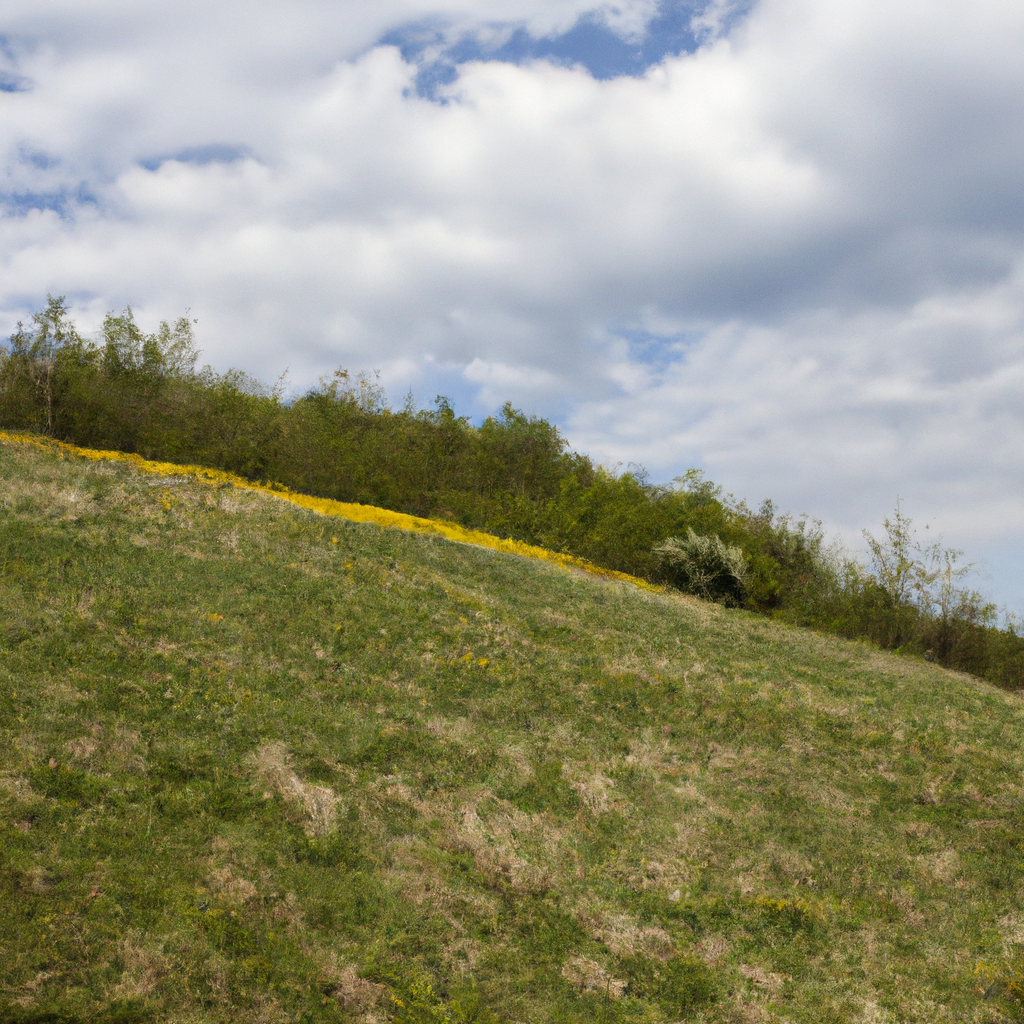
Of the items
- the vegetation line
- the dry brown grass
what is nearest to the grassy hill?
the dry brown grass

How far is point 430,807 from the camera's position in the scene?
1227cm

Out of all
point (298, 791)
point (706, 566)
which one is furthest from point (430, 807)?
point (706, 566)

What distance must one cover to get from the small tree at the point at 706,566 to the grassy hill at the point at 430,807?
560 inches

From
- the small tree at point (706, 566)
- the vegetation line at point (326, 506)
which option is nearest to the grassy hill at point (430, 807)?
the vegetation line at point (326, 506)

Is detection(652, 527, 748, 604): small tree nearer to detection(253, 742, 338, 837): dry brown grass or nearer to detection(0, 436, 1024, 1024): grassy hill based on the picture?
detection(0, 436, 1024, 1024): grassy hill

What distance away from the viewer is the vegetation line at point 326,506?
25422mm

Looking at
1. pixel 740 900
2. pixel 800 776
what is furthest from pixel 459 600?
pixel 740 900

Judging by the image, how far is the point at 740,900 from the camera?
1130 cm

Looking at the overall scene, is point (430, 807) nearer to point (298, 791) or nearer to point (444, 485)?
point (298, 791)

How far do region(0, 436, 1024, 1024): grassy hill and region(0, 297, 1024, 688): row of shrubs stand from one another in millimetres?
12120

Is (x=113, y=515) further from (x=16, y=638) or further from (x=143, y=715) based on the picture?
(x=143, y=715)

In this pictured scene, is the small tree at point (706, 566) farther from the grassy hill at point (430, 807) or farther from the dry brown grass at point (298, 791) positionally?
the dry brown grass at point (298, 791)

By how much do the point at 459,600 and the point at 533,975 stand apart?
481 inches

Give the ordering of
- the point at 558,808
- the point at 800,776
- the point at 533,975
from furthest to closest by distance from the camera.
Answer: the point at 800,776, the point at 558,808, the point at 533,975
